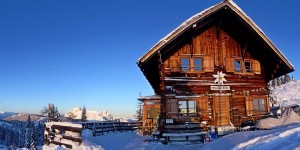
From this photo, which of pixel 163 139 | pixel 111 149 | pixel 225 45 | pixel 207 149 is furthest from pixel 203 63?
pixel 207 149

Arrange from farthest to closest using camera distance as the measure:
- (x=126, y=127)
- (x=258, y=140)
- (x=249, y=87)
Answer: (x=126, y=127) < (x=249, y=87) < (x=258, y=140)

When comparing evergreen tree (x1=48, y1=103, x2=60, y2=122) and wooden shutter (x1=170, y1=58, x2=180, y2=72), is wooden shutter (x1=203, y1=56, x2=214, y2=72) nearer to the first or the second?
wooden shutter (x1=170, y1=58, x2=180, y2=72)

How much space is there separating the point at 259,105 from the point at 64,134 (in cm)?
1371

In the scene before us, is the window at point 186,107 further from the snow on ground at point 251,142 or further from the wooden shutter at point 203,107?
the snow on ground at point 251,142

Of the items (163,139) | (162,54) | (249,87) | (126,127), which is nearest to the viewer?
(163,139)

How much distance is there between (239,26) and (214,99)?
5.37 meters

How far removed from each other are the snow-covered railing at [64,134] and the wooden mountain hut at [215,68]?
5.46m

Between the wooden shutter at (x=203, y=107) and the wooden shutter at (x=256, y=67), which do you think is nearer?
the wooden shutter at (x=203, y=107)

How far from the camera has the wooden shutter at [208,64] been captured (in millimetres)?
20953

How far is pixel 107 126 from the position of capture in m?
27.0

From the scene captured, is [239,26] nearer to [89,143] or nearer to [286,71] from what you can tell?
[286,71]

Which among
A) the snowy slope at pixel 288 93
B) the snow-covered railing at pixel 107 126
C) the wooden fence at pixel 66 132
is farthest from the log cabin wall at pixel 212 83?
the snowy slope at pixel 288 93

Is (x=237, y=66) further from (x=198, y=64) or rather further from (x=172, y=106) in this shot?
(x=172, y=106)

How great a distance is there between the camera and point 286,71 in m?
22.3
